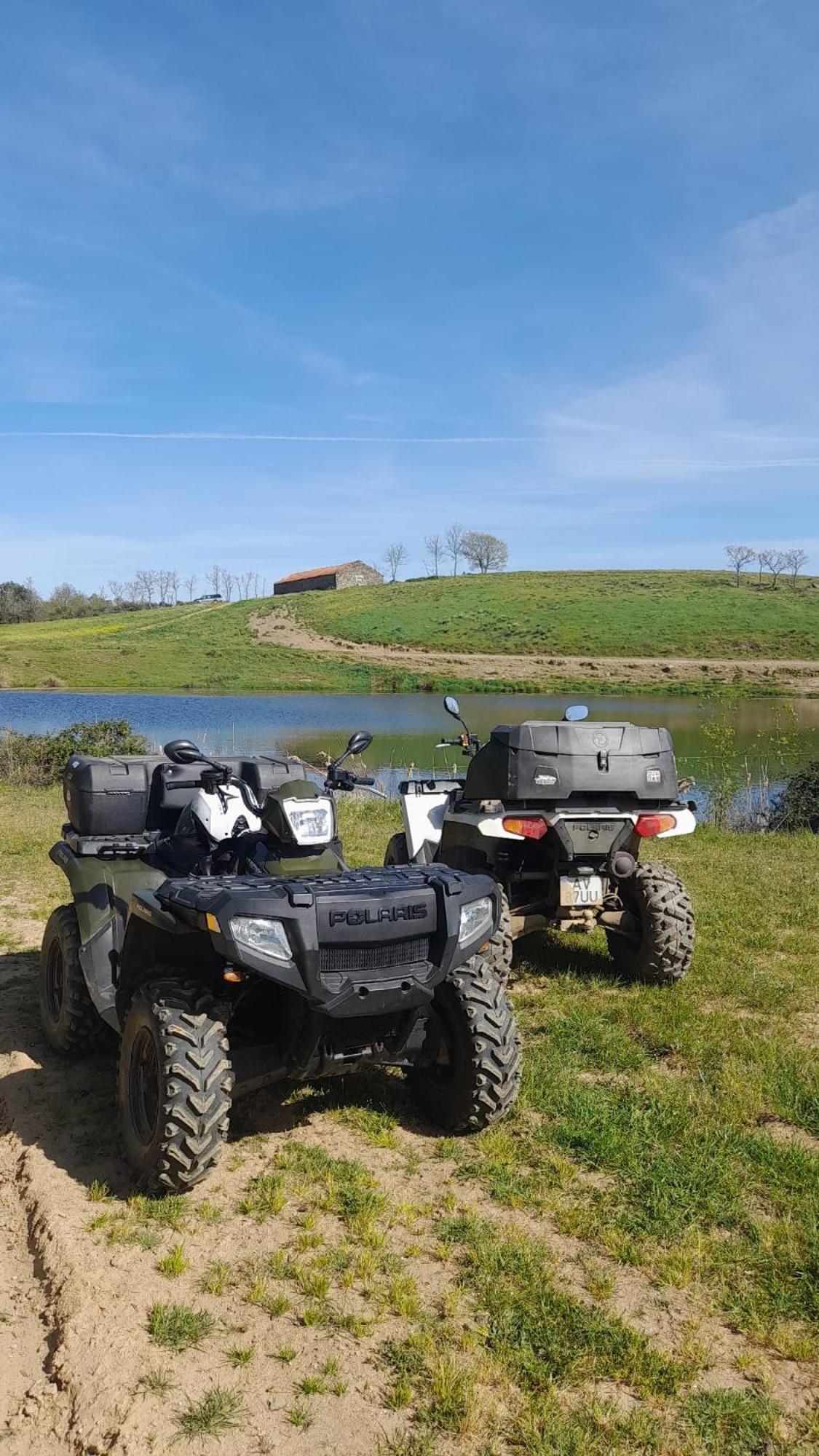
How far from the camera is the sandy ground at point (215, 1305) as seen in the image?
2.51 metres

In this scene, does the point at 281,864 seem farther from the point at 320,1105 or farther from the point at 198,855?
the point at 320,1105

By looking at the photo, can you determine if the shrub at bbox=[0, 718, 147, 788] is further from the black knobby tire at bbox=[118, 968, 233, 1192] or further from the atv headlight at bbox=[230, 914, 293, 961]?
the atv headlight at bbox=[230, 914, 293, 961]

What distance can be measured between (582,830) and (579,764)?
1.28 feet

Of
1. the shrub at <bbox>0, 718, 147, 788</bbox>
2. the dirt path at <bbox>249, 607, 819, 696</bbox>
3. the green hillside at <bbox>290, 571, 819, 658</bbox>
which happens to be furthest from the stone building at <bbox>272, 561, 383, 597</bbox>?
the shrub at <bbox>0, 718, 147, 788</bbox>

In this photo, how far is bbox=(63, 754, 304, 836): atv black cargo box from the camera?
203 inches

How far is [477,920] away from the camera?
3.73 meters

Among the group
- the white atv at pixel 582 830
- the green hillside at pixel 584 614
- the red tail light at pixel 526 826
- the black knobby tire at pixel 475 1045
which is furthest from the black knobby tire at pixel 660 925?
the green hillside at pixel 584 614

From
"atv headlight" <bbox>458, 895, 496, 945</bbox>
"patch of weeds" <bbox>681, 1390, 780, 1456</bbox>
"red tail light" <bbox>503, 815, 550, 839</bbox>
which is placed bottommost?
"patch of weeds" <bbox>681, 1390, 780, 1456</bbox>

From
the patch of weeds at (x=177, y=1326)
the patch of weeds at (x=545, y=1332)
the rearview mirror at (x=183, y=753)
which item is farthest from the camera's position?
the rearview mirror at (x=183, y=753)

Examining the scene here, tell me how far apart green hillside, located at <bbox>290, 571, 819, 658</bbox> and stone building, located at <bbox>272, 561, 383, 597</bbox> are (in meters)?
10.9

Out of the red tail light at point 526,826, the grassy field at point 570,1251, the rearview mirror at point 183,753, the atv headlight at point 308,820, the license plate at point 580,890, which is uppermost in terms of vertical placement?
the rearview mirror at point 183,753

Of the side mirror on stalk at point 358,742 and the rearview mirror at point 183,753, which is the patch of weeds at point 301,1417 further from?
the side mirror on stalk at point 358,742

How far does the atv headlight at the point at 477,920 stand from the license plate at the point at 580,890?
6.66 feet

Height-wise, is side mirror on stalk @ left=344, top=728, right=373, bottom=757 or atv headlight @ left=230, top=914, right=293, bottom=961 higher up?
side mirror on stalk @ left=344, top=728, right=373, bottom=757
